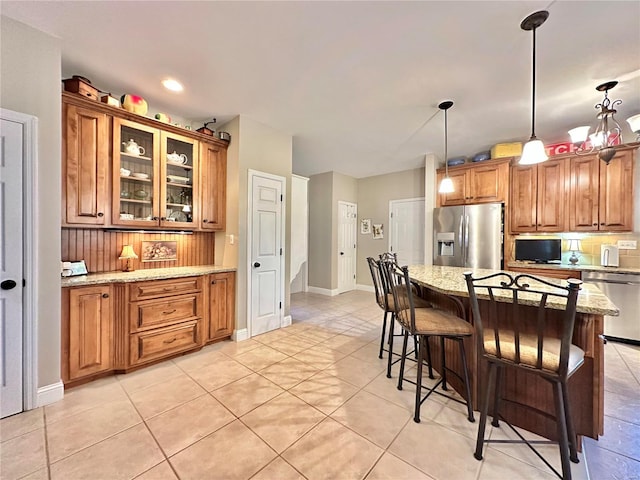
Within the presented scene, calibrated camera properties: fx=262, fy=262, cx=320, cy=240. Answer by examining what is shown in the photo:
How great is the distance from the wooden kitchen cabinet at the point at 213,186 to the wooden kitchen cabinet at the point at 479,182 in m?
3.57

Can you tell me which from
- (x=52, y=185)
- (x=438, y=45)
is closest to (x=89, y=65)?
(x=52, y=185)

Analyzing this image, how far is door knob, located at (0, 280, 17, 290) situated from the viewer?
176 centimetres

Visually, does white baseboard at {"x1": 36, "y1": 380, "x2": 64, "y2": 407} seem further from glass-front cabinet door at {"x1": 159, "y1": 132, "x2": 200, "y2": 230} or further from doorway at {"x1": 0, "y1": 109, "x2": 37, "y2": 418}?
glass-front cabinet door at {"x1": 159, "y1": 132, "x2": 200, "y2": 230}

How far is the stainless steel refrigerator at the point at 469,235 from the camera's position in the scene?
3.92 meters

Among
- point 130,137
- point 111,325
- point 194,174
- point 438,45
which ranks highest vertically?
point 438,45

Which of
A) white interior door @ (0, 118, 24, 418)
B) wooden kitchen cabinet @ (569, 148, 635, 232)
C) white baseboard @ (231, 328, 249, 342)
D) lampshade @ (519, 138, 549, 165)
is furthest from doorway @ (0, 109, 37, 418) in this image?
wooden kitchen cabinet @ (569, 148, 635, 232)

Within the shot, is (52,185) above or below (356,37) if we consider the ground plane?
below

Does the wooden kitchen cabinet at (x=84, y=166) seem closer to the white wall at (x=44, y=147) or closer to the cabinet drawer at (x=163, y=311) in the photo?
the white wall at (x=44, y=147)

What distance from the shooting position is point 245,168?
3188 mm

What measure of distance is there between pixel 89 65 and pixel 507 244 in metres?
5.30

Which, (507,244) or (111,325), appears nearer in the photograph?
(111,325)

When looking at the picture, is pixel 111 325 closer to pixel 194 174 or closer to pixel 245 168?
pixel 194 174

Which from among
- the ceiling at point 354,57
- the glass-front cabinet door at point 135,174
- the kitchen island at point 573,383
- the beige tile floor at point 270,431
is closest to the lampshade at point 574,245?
the ceiling at point 354,57

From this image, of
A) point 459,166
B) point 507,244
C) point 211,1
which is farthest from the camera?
point 459,166
